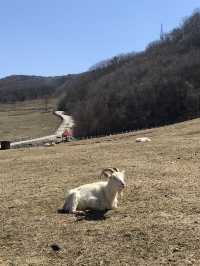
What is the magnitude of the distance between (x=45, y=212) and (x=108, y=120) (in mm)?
68999

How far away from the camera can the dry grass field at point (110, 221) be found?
909 centimetres

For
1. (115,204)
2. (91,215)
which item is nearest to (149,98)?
(115,204)

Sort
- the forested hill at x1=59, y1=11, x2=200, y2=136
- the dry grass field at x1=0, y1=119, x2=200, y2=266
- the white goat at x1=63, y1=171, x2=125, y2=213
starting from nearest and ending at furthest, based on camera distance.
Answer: the dry grass field at x1=0, y1=119, x2=200, y2=266 → the white goat at x1=63, y1=171, x2=125, y2=213 → the forested hill at x1=59, y1=11, x2=200, y2=136

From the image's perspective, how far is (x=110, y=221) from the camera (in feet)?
35.8

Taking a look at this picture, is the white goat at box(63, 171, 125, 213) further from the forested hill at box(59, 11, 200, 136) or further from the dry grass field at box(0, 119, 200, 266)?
the forested hill at box(59, 11, 200, 136)

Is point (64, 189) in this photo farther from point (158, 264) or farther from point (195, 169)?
point (158, 264)

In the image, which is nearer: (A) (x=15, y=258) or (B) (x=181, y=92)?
(A) (x=15, y=258)

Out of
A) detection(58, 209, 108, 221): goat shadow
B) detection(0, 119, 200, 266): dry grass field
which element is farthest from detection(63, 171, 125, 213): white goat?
detection(0, 119, 200, 266): dry grass field

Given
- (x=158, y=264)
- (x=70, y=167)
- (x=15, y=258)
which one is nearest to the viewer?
(x=158, y=264)

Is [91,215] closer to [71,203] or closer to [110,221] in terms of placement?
[71,203]

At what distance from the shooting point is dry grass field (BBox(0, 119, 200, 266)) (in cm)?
909

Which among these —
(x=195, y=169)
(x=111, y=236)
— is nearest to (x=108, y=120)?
(x=195, y=169)

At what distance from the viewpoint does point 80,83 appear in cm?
15512

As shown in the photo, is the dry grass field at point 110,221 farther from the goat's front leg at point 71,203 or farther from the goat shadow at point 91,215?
the goat's front leg at point 71,203
